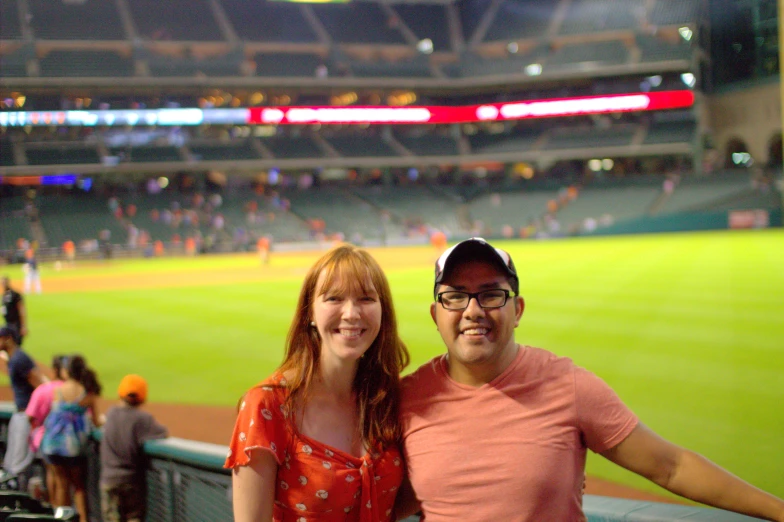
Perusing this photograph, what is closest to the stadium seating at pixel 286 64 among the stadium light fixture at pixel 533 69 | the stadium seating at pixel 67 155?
the stadium seating at pixel 67 155

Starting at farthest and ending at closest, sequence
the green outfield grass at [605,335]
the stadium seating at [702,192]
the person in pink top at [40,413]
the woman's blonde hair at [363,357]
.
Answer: the stadium seating at [702,192] < the green outfield grass at [605,335] < the person in pink top at [40,413] < the woman's blonde hair at [363,357]

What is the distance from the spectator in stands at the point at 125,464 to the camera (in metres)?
4.89

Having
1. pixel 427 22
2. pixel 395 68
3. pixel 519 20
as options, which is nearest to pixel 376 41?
pixel 395 68

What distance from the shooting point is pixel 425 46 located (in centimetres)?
6241

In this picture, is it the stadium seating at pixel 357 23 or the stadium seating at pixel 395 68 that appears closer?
the stadium seating at pixel 395 68

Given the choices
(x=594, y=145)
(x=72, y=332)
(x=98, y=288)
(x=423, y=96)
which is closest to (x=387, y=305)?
(x=72, y=332)

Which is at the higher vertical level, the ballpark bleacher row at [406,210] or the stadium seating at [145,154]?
the stadium seating at [145,154]

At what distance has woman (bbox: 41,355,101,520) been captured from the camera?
18.4 ft

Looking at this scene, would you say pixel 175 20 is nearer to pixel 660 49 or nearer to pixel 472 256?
pixel 660 49

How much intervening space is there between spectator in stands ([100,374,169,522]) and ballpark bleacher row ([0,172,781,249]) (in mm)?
41547

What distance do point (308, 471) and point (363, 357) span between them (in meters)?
0.55

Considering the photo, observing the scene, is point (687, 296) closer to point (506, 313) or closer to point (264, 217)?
point (506, 313)

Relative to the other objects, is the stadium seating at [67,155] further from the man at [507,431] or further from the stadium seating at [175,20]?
the man at [507,431]

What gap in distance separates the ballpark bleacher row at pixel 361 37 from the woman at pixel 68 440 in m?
43.5
